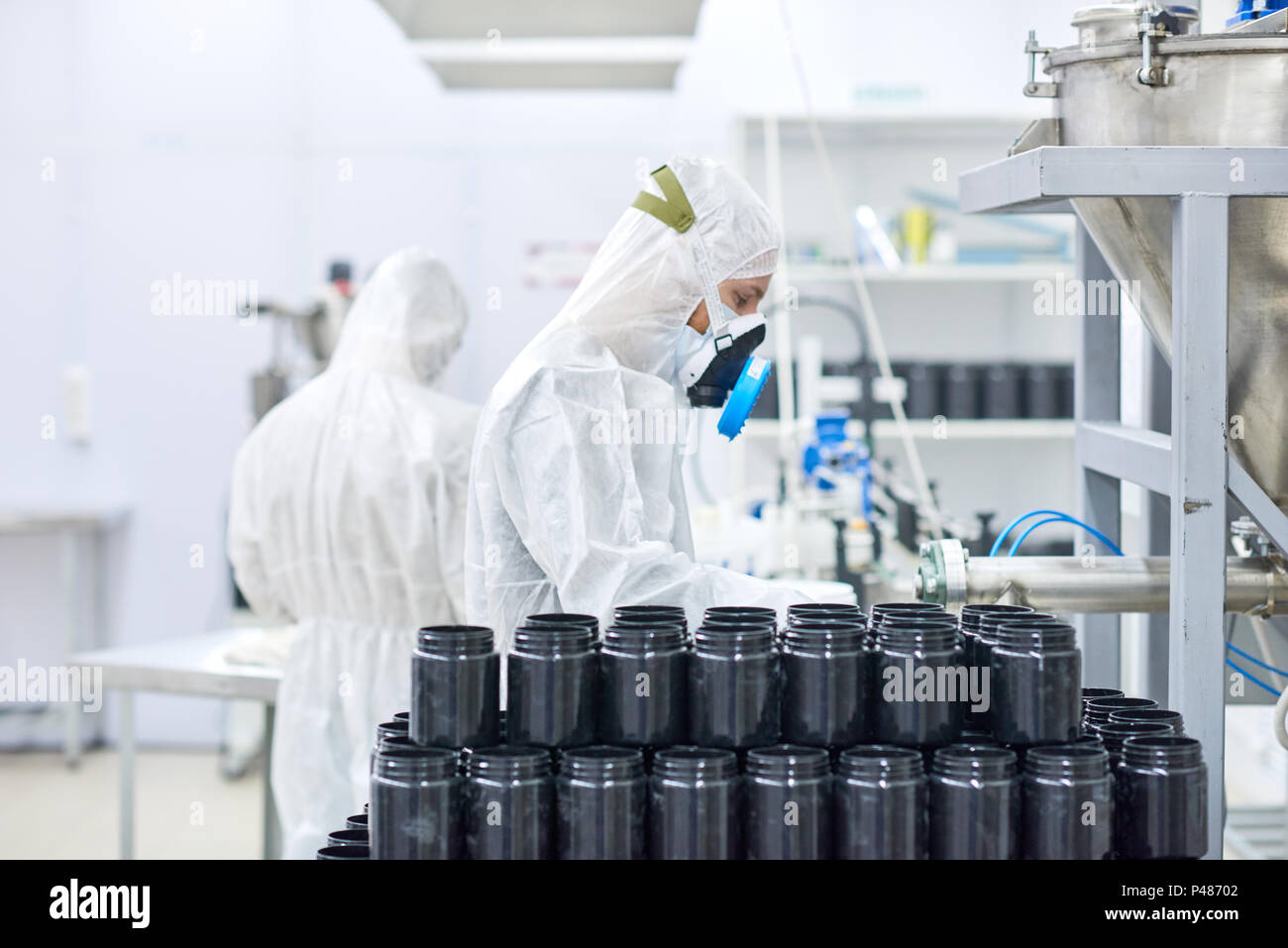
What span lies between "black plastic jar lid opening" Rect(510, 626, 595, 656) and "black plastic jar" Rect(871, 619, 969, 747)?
25 cm

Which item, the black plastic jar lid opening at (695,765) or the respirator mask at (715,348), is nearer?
the black plastic jar lid opening at (695,765)

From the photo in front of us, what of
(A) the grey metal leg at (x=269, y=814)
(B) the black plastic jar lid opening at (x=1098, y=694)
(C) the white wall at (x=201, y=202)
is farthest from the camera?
(C) the white wall at (x=201, y=202)

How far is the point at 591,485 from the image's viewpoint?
4.86 ft

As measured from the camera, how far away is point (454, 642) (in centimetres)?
106

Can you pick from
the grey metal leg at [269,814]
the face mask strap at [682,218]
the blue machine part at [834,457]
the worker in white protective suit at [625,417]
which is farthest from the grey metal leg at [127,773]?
the face mask strap at [682,218]

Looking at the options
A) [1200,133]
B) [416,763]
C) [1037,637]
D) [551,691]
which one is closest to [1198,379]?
[1200,133]

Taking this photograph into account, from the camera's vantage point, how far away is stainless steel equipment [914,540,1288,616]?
1.50m

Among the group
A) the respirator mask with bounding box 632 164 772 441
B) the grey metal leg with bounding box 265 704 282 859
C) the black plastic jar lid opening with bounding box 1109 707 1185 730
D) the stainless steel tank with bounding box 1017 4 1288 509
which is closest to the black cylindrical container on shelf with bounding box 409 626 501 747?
the black plastic jar lid opening with bounding box 1109 707 1185 730

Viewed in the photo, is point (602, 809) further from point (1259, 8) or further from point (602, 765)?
point (1259, 8)

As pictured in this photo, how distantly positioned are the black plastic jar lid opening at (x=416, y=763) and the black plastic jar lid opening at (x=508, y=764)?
18 millimetres

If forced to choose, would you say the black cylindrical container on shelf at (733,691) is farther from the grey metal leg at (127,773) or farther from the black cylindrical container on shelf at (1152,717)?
the grey metal leg at (127,773)

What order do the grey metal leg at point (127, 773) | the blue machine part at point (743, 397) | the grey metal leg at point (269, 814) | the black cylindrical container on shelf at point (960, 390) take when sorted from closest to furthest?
the blue machine part at point (743, 397), the grey metal leg at point (127, 773), the grey metal leg at point (269, 814), the black cylindrical container on shelf at point (960, 390)

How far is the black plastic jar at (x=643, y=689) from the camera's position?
1.04 meters
